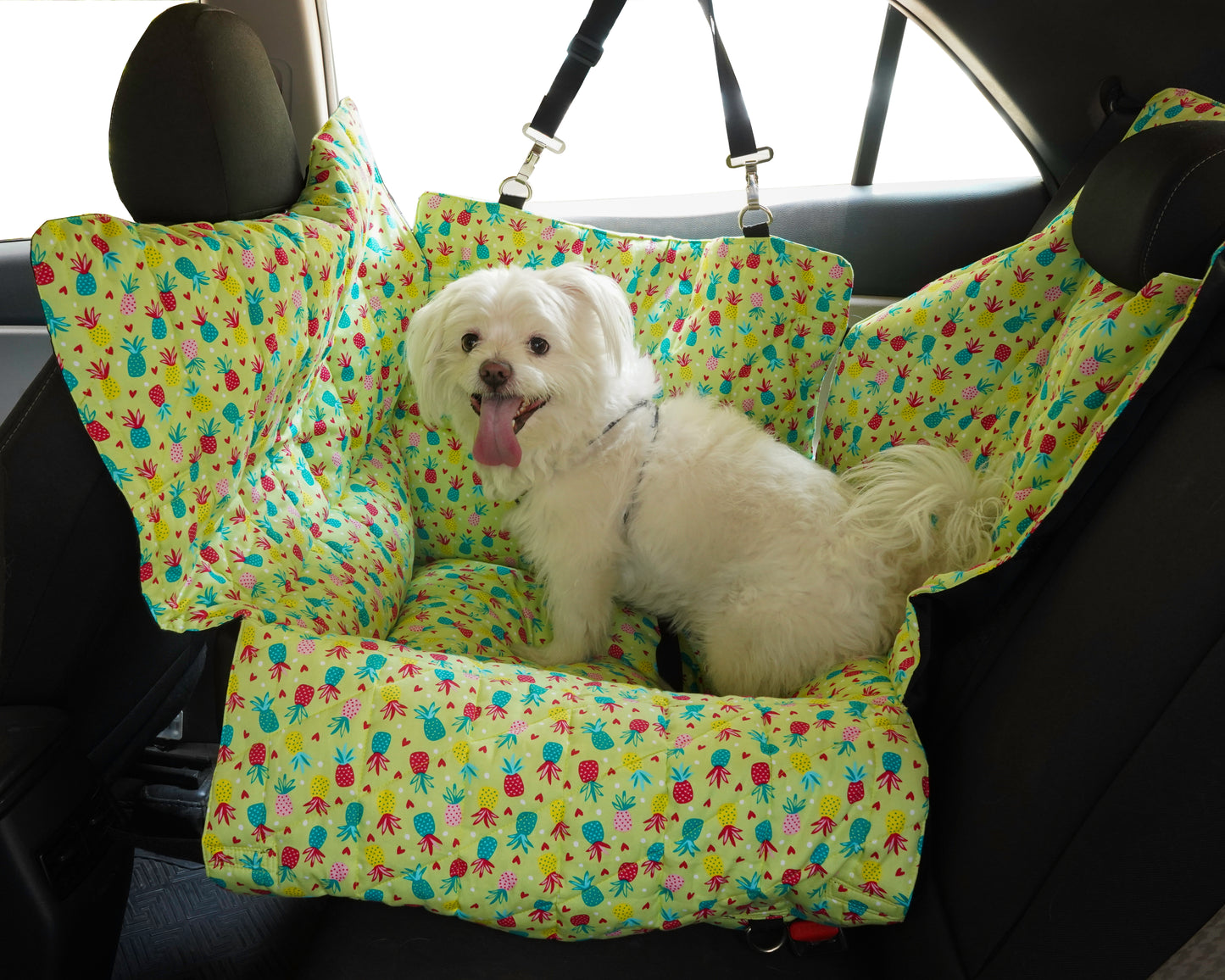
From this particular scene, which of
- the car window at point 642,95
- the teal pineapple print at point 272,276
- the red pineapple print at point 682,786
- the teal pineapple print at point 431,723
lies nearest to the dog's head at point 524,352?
the teal pineapple print at point 272,276

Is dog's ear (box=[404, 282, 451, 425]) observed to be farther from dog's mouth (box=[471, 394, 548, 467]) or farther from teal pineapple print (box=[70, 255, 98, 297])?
teal pineapple print (box=[70, 255, 98, 297])

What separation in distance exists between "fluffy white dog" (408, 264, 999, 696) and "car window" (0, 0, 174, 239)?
165 cm

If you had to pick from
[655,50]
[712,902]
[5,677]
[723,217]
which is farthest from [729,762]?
[655,50]

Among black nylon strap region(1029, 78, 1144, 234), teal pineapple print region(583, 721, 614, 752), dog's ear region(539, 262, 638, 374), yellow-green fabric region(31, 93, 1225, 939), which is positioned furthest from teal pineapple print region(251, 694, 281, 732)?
black nylon strap region(1029, 78, 1144, 234)

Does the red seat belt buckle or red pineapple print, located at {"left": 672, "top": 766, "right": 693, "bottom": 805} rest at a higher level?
red pineapple print, located at {"left": 672, "top": 766, "right": 693, "bottom": 805}

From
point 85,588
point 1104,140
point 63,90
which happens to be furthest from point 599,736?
point 63,90

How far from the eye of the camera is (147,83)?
102 centimetres

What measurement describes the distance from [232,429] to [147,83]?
468 mm

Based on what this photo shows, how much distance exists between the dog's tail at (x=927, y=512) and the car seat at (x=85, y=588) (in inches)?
45.2

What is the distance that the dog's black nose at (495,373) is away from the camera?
1437 mm

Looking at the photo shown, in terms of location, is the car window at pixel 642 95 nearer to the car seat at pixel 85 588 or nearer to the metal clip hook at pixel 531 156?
the metal clip hook at pixel 531 156

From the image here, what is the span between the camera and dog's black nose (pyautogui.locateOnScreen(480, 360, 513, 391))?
4.71 ft

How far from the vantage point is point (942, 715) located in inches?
44.9

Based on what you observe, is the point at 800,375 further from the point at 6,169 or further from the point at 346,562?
the point at 6,169
